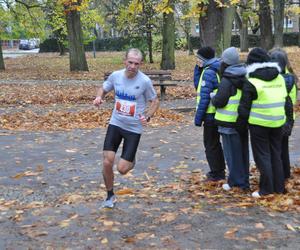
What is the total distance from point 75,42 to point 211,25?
12.3 meters

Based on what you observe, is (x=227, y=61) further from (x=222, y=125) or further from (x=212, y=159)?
(x=212, y=159)

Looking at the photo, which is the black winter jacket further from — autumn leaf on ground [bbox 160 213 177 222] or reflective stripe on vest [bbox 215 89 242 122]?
autumn leaf on ground [bbox 160 213 177 222]

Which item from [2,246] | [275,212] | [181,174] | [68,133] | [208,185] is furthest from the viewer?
[68,133]

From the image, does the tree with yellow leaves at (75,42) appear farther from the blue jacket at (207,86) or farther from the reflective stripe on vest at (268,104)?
the reflective stripe on vest at (268,104)

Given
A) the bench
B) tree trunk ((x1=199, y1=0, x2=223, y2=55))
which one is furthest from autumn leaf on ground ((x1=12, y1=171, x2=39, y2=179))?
tree trunk ((x1=199, y1=0, x2=223, y2=55))

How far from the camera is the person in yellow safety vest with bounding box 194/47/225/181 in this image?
22.6 ft

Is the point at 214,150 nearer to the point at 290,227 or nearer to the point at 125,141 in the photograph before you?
the point at 125,141

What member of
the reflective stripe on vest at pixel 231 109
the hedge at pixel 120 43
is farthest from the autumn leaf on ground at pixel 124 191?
the hedge at pixel 120 43

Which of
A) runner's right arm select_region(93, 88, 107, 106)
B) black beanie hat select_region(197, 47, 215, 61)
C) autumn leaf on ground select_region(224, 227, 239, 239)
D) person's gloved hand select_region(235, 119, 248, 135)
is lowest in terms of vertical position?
autumn leaf on ground select_region(224, 227, 239, 239)

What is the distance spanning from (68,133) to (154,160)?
343 cm

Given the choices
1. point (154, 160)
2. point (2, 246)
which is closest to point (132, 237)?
point (2, 246)

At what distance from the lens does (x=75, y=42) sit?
88.6 feet

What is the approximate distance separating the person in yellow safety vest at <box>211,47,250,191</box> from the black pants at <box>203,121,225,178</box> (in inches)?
13.7

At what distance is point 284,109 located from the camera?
6.53m
